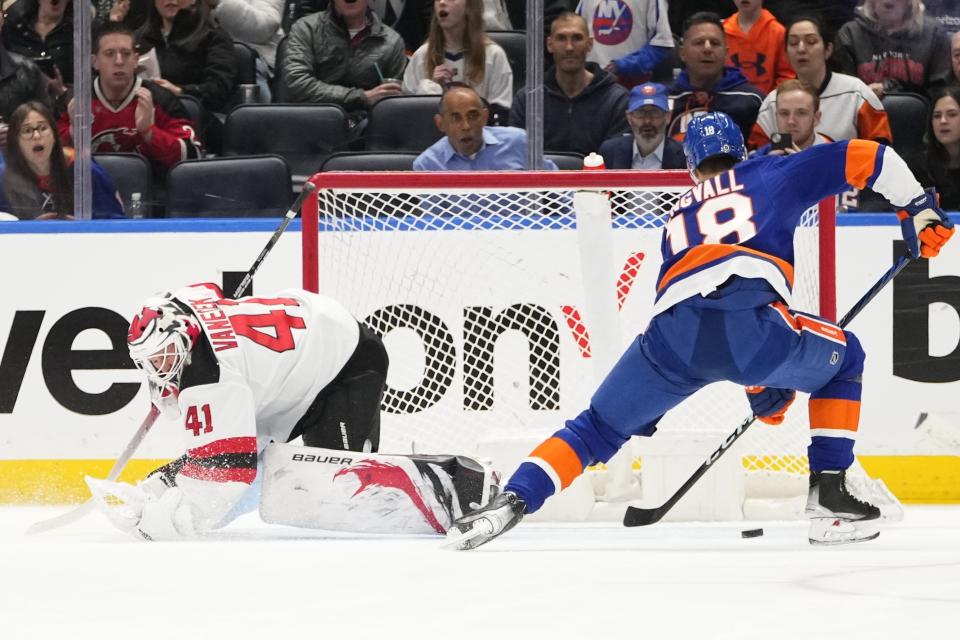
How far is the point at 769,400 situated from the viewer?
3672 mm

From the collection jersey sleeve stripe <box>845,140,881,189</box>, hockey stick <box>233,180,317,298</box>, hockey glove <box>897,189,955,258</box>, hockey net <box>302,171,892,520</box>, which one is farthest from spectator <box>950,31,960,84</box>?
hockey stick <box>233,180,317,298</box>

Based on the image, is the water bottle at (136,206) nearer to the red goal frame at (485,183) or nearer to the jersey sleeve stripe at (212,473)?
the red goal frame at (485,183)

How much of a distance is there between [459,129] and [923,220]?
1725 mm

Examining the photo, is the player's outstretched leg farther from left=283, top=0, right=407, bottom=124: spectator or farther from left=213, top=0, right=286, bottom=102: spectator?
left=213, top=0, right=286, bottom=102: spectator


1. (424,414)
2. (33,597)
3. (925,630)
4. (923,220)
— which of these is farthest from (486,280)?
(925,630)

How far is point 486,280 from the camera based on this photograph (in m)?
4.48

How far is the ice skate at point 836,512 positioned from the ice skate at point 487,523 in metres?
0.68

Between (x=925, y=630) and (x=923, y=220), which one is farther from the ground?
(x=923, y=220)

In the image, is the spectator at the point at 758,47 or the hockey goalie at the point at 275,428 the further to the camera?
the spectator at the point at 758,47

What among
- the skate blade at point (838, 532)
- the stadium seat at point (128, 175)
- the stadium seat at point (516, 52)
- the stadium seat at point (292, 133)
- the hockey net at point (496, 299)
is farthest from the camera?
the stadium seat at point (292, 133)

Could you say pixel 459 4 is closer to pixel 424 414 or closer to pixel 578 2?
pixel 578 2

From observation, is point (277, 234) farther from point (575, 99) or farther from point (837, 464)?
point (837, 464)

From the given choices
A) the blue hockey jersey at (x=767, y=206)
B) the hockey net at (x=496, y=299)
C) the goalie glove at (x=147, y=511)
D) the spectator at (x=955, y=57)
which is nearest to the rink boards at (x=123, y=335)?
the hockey net at (x=496, y=299)

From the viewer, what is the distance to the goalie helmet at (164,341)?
3.43 m
